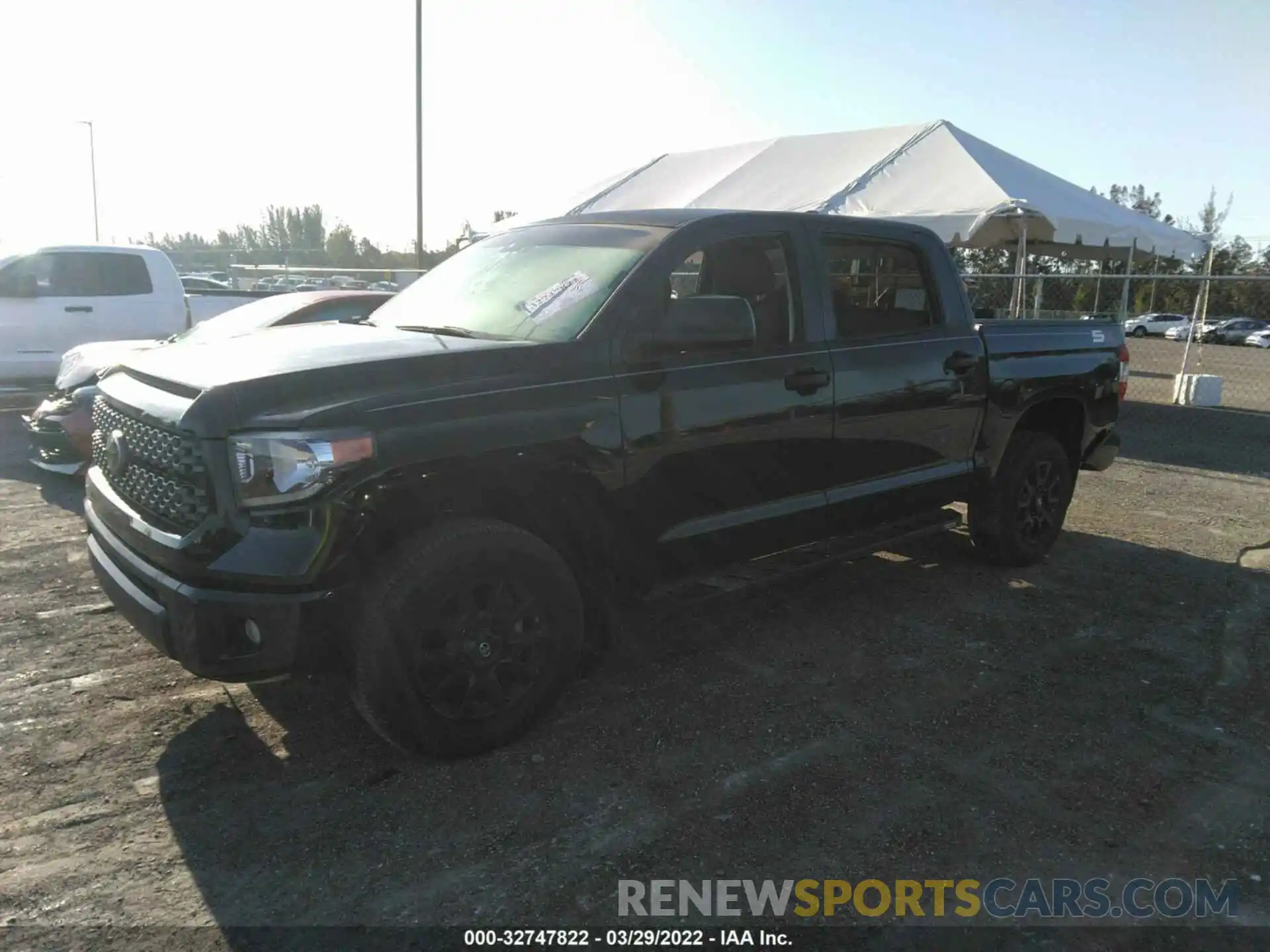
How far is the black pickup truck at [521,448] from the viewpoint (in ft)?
9.41

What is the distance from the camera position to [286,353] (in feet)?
10.8

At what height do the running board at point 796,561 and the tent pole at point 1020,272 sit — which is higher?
the tent pole at point 1020,272

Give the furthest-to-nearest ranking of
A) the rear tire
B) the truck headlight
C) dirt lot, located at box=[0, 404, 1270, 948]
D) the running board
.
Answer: the rear tire, the running board, the truck headlight, dirt lot, located at box=[0, 404, 1270, 948]

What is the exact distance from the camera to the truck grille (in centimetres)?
294

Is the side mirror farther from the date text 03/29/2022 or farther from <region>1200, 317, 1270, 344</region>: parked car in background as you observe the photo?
<region>1200, 317, 1270, 344</region>: parked car in background

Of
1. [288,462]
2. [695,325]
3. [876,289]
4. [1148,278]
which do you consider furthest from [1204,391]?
[288,462]

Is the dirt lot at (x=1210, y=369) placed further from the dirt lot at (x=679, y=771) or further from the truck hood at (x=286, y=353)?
the truck hood at (x=286, y=353)

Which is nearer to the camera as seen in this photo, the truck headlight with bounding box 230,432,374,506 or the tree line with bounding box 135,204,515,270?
the truck headlight with bounding box 230,432,374,506

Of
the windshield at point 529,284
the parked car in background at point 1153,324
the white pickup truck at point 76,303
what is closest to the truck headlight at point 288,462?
the windshield at point 529,284

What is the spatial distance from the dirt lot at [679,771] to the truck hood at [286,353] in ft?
4.42

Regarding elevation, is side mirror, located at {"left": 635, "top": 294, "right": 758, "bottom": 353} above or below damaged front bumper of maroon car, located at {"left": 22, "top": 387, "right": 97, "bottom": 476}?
above

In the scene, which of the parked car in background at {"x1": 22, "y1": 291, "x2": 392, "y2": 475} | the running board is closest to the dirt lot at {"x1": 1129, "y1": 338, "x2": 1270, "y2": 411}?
the running board

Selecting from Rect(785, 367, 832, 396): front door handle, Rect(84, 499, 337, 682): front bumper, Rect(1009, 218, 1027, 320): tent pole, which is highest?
Rect(1009, 218, 1027, 320): tent pole

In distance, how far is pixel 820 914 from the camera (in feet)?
8.48
